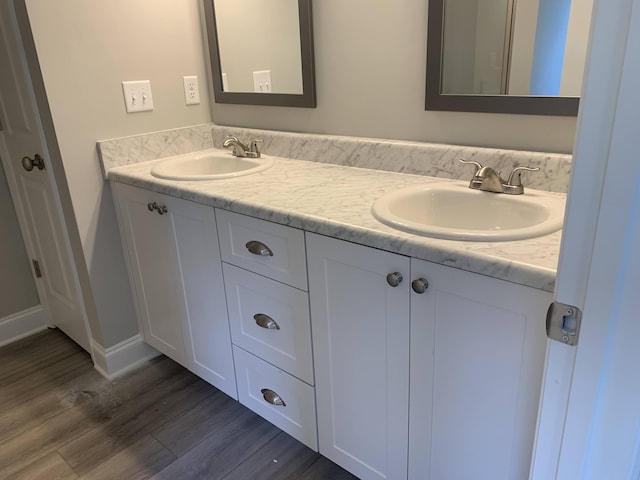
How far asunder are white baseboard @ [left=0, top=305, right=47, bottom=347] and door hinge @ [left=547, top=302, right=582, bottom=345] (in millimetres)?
2528

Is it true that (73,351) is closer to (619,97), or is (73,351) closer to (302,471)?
(302,471)

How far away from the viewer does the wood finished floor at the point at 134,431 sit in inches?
63.7

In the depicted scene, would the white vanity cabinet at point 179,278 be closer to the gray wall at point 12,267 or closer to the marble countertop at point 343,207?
the marble countertop at point 343,207

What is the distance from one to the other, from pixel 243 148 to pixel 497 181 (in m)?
1.05

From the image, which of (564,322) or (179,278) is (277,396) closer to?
(179,278)

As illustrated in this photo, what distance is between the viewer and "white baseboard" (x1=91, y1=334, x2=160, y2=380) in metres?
2.09

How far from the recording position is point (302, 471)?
5.19 ft

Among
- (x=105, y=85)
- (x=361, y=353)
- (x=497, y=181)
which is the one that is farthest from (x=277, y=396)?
(x=105, y=85)

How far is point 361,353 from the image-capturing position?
1259 mm

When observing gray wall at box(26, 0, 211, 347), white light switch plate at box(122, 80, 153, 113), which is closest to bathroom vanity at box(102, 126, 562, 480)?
gray wall at box(26, 0, 211, 347)

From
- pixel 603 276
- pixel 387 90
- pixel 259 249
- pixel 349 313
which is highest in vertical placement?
pixel 387 90

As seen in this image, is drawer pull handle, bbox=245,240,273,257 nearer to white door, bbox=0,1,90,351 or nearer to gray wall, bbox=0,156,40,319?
white door, bbox=0,1,90,351

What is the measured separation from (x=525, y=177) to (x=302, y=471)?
1126 millimetres

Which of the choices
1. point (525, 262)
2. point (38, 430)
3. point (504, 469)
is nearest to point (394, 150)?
point (525, 262)
